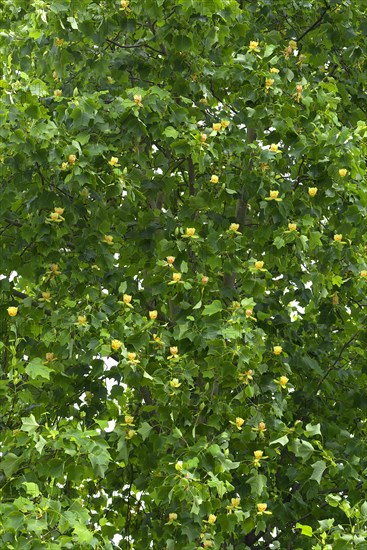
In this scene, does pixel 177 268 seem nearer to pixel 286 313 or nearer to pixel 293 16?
pixel 286 313

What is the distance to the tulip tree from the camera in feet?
33.1

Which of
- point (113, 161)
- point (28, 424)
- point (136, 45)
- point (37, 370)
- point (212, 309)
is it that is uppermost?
point (136, 45)

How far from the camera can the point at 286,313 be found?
12.1m

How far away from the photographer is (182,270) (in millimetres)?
10414

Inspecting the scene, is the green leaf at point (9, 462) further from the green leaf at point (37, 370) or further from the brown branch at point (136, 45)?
the brown branch at point (136, 45)

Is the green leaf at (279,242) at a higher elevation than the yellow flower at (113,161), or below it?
below

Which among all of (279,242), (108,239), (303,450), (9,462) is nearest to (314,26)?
(279,242)

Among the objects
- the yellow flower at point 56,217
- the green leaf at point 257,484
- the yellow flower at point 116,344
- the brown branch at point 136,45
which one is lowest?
the green leaf at point 257,484

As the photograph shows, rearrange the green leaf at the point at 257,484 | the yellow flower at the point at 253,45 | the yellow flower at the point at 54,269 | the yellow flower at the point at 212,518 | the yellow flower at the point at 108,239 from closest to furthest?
the yellow flower at the point at 212,518
the green leaf at the point at 257,484
the yellow flower at the point at 54,269
the yellow flower at the point at 108,239
the yellow flower at the point at 253,45

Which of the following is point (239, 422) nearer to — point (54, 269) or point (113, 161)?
point (54, 269)

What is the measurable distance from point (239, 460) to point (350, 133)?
3.34 metres

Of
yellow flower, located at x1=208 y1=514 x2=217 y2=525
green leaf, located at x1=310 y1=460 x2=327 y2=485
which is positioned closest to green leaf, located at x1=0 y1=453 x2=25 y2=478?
yellow flower, located at x1=208 y1=514 x2=217 y2=525

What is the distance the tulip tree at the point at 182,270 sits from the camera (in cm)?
1008

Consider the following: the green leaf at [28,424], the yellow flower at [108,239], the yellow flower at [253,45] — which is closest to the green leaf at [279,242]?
the yellow flower at [108,239]
